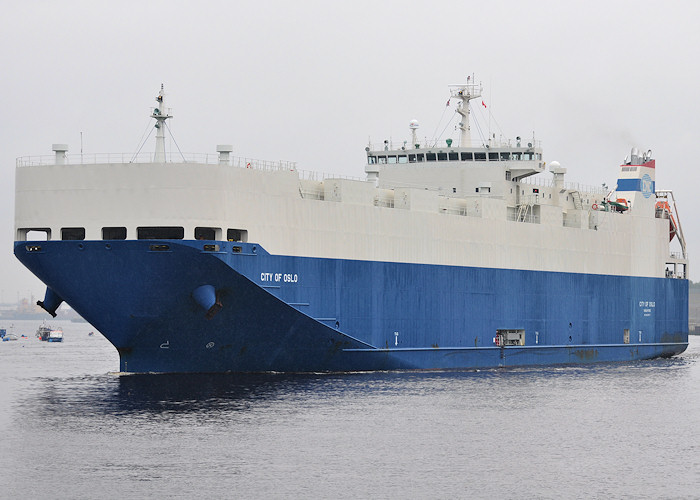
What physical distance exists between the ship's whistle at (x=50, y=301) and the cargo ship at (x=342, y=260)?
6 centimetres

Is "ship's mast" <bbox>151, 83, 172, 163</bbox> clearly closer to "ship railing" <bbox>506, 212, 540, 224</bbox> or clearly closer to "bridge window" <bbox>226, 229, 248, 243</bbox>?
"bridge window" <bbox>226, 229, 248, 243</bbox>

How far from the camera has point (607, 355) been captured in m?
52.3

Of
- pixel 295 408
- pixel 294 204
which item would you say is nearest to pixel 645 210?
pixel 294 204

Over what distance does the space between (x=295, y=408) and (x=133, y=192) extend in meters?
8.75

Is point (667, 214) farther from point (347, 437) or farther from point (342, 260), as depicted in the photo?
point (347, 437)

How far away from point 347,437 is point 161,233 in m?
11.1

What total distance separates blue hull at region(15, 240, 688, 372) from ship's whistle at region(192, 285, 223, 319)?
0.15 meters

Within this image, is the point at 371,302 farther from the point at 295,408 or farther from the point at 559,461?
the point at 559,461

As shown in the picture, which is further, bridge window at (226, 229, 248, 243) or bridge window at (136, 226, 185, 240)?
bridge window at (226, 229, 248, 243)

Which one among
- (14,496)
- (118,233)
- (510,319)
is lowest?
(14,496)

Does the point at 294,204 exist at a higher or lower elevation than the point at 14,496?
higher

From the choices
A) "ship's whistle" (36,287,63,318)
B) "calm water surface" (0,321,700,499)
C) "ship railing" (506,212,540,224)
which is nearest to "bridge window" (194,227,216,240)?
"calm water surface" (0,321,700,499)

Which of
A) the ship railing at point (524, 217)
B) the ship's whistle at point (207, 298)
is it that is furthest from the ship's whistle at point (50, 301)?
the ship railing at point (524, 217)

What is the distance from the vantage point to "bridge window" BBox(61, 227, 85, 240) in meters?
35.7
